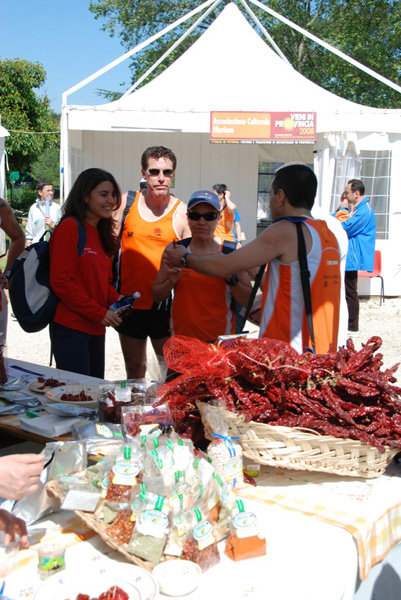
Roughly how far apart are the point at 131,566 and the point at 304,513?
0.53 metres

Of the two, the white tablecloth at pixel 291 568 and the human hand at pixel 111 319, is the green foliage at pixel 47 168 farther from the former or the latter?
the white tablecloth at pixel 291 568

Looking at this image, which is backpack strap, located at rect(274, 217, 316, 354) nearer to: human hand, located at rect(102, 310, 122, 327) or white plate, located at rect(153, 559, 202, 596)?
human hand, located at rect(102, 310, 122, 327)

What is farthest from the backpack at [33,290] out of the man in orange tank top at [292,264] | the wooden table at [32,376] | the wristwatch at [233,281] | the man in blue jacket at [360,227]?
the man in blue jacket at [360,227]

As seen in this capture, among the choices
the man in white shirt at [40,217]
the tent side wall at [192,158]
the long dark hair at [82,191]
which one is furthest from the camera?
the tent side wall at [192,158]

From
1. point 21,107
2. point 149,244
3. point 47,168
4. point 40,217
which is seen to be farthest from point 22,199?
point 149,244

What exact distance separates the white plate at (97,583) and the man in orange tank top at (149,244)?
2.39 m

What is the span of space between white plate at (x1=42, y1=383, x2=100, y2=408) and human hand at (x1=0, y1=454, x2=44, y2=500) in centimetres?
98

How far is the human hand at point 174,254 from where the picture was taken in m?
2.88

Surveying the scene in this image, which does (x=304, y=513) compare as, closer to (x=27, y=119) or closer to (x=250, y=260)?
(x=250, y=260)

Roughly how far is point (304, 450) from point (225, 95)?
897 centimetres

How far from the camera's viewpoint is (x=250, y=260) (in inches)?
100.0

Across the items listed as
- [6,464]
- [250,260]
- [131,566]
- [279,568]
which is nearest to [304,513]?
[279,568]

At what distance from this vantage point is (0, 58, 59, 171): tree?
22.6 meters

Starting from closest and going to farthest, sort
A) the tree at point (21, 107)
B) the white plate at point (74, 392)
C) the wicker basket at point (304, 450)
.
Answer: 1. the wicker basket at point (304, 450)
2. the white plate at point (74, 392)
3. the tree at point (21, 107)
